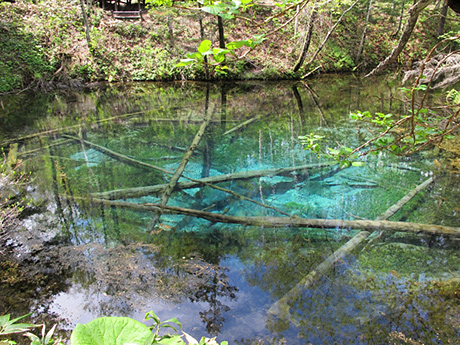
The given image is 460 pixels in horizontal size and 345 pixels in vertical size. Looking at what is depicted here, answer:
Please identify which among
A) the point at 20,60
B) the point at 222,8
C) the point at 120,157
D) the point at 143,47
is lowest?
the point at 120,157

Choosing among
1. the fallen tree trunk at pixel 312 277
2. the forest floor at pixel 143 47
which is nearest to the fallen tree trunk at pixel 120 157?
the fallen tree trunk at pixel 312 277

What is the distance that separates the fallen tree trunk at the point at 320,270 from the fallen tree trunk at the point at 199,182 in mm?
2183

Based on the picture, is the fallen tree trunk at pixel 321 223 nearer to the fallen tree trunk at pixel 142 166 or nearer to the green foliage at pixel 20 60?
the fallen tree trunk at pixel 142 166

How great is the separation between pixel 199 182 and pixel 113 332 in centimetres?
504

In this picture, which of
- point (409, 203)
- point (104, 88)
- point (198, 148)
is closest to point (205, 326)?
point (409, 203)

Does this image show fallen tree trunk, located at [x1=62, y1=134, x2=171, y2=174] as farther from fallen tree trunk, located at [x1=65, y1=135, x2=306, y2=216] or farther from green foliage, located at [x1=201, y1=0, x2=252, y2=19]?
green foliage, located at [x1=201, y1=0, x2=252, y2=19]

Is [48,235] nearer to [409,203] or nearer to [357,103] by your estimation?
[409,203]

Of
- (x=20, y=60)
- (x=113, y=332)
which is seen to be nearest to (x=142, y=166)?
(x=113, y=332)

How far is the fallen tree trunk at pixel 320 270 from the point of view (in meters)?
3.32

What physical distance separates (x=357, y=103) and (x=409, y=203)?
838cm

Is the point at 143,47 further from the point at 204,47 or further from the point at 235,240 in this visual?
the point at 204,47

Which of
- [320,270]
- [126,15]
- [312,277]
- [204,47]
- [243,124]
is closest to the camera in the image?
[204,47]

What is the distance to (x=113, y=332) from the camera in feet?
2.87

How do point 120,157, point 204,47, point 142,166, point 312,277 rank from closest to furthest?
point 204,47 < point 312,277 < point 142,166 < point 120,157
